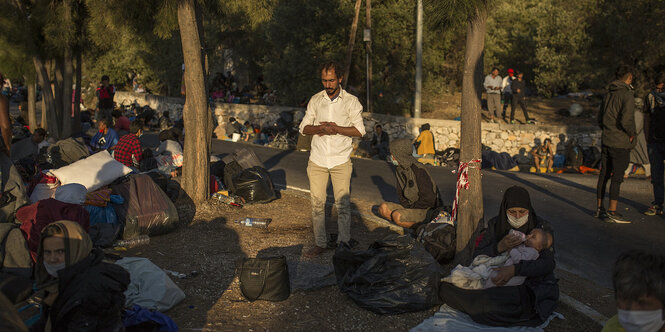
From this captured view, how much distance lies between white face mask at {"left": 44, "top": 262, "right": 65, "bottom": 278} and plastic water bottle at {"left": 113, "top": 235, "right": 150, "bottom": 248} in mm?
2711

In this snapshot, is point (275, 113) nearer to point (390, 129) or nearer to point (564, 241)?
point (390, 129)

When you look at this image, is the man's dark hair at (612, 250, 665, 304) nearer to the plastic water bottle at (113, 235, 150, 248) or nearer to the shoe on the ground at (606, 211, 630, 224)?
the plastic water bottle at (113, 235, 150, 248)

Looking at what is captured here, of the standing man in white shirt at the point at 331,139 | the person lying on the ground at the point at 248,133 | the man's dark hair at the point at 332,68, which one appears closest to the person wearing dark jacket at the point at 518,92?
the person lying on the ground at the point at 248,133

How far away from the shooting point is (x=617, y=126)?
789 centimetres

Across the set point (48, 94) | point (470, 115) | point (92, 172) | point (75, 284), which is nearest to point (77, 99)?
point (48, 94)

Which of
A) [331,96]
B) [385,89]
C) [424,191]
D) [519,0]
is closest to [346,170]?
[331,96]

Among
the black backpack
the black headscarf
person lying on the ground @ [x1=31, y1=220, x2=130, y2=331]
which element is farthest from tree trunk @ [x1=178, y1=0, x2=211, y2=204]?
the black headscarf

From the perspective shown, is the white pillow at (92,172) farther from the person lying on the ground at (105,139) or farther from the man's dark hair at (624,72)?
the man's dark hair at (624,72)

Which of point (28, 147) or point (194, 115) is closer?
point (194, 115)

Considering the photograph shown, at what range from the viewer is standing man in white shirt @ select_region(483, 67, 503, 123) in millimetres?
20516

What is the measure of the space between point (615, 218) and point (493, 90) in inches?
511

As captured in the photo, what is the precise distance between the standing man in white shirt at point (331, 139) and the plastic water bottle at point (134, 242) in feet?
6.35

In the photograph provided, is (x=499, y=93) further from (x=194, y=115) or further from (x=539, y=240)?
(x=539, y=240)

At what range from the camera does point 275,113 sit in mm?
22906
